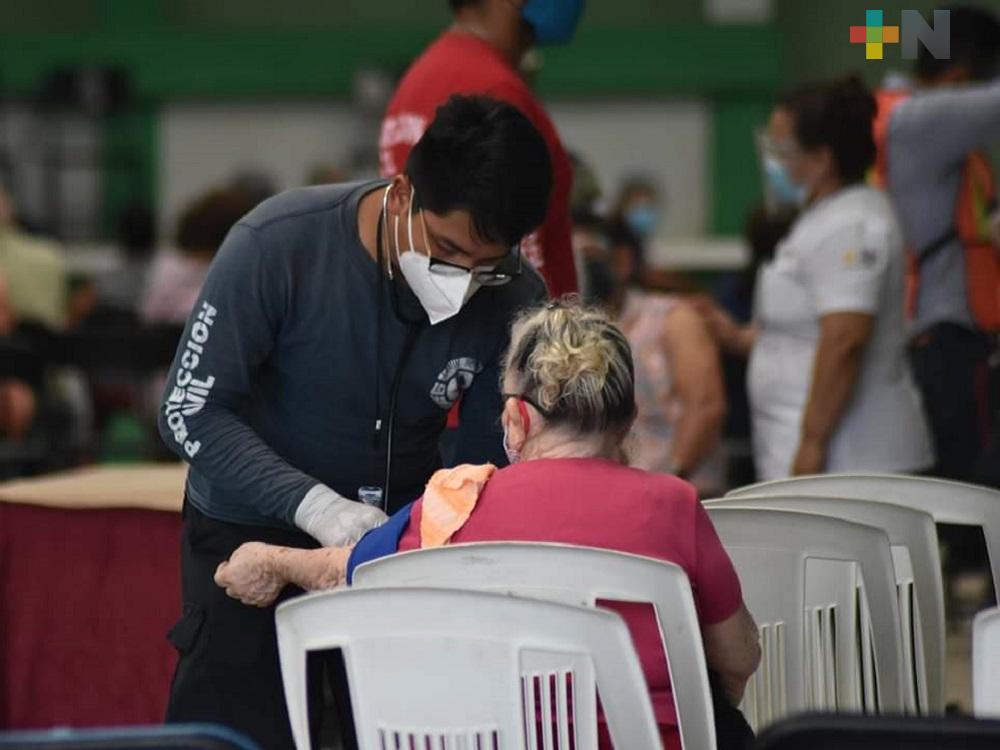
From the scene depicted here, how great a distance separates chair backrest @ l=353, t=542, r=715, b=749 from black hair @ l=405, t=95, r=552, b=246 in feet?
1.59

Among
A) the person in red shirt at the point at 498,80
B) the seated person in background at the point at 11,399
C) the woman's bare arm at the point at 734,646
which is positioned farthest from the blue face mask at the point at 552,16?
the seated person in background at the point at 11,399

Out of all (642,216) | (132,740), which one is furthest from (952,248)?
(642,216)

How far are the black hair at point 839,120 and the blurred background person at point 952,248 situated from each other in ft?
1.42

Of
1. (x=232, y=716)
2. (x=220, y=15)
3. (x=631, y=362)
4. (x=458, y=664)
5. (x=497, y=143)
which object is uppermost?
(x=220, y=15)

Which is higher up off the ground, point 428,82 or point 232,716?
point 428,82

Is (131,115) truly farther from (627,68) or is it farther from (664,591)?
(664,591)

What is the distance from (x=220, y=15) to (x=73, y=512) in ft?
30.9

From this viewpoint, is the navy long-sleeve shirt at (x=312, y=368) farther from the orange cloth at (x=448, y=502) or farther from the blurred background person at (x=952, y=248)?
the blurred background person at (x=952, y=248)

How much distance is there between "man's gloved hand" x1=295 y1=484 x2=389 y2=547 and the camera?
7.88ft

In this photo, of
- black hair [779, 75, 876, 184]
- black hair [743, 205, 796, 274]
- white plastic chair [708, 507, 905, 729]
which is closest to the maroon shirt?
white plastic chair [708, 507, 905, 729]

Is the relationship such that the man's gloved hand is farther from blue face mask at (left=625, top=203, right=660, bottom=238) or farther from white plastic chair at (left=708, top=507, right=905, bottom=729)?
blue face mask at (left=625, top=203, right=660, bottom=238)

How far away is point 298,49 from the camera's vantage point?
38.3 feet

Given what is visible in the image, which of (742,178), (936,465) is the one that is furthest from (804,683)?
(742,178)

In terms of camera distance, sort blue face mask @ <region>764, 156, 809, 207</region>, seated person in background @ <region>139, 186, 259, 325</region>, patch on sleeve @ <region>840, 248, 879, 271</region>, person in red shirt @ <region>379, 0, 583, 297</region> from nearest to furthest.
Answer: person in red shirt @ <region>379, 0, 583, 297</region>, patch on sleeve @ <region>840, 248, 879, 271</region>, blue face mask @ <region>764, 156, 809, 207</region>, seated person in background @ <region>139, 186, 259, 325</region>
